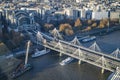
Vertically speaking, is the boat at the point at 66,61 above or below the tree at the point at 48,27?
below

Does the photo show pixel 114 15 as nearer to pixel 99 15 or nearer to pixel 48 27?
pixel 99 15

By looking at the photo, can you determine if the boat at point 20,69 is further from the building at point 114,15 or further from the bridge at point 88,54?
the building at point 114,15

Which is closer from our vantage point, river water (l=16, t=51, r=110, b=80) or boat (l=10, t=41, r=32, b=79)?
boat (l=10, t=41, r=32, b=79)

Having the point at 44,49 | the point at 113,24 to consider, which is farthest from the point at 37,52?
the point at 113,24

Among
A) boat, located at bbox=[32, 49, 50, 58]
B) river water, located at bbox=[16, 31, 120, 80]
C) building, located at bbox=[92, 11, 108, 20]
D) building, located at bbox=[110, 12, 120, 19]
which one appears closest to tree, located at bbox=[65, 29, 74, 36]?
boat, located at bbox=[32, 49, 50, 58]

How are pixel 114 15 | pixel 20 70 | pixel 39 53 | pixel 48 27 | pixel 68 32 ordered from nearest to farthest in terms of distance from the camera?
pixel 20 70 → pixel 39 53 → pixel 68 32 → pixel 48 27 → pixel 114 15

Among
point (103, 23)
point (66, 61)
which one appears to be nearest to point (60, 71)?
point (66, 61)

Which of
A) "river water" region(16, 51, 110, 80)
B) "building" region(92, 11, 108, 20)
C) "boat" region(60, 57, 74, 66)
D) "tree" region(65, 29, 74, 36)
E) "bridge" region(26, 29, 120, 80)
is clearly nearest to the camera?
"river water" region(16, 51, 110, 80)

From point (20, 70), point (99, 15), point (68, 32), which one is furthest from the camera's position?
point (99, 15)

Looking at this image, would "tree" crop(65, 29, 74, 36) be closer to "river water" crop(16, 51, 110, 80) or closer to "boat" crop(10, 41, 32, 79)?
"river water" crop(16, 51, 110, 80)

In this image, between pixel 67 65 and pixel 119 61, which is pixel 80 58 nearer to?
pixel 67 65

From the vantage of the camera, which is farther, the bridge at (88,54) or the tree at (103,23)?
the tree at (103,23)

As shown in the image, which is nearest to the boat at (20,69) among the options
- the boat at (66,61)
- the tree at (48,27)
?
the boat at (66,61)
